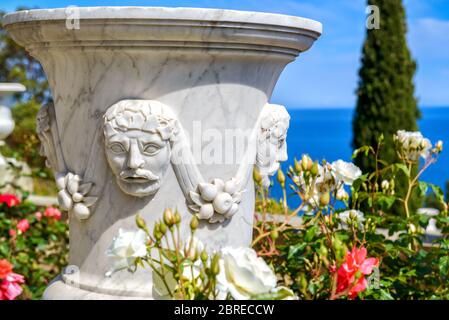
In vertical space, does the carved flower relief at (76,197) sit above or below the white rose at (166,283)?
above

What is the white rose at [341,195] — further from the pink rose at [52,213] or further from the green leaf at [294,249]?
the pink rose at [52,213]

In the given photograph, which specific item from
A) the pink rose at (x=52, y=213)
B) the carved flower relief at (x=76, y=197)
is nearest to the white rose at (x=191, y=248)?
the carved flower relief at (x=76, y=197)

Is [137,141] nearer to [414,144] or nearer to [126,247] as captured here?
[126,247]

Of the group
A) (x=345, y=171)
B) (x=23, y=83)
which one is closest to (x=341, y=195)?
(x=345, y=171)

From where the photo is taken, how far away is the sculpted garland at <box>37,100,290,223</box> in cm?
258

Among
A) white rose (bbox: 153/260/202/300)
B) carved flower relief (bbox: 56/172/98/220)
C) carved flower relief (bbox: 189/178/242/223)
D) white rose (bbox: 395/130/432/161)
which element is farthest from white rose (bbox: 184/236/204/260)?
white rose (bbox: 395/130/432/161)

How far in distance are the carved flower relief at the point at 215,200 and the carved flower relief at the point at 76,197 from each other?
0.40 metres

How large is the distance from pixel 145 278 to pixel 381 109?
21.3 ft

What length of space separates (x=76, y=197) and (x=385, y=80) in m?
6.62

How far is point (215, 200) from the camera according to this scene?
2.72 metres

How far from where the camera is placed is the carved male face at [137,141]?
258cm
